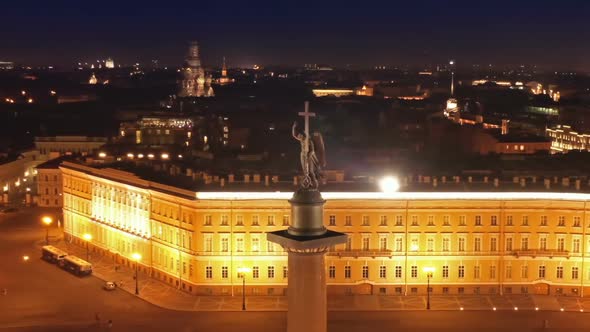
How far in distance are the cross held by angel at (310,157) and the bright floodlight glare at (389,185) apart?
94.7 feet

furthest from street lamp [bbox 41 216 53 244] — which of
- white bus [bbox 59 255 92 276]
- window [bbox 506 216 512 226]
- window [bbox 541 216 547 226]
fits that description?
window [bbox 541 216 547 226]

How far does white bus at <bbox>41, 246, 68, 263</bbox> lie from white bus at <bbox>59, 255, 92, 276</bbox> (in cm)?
98

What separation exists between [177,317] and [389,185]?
40.0ft

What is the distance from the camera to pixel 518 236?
4512 cm

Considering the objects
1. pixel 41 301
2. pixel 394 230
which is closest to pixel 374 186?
pixel 394 230

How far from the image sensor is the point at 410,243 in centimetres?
4519

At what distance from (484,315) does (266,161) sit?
24.4 meters

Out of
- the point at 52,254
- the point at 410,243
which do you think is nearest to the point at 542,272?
the point at 410,243

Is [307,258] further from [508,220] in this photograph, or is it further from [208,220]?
[508,220]

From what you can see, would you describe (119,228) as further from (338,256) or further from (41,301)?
(338,256)

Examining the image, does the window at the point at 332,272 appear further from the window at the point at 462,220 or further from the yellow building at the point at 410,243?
the window at the point at 462,220

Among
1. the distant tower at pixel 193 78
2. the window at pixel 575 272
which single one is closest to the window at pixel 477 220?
the window at pixel 575 272

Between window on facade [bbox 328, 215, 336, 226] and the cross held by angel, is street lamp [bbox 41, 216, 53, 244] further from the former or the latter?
the cross held by angel

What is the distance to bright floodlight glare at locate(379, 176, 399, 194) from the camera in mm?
45128
